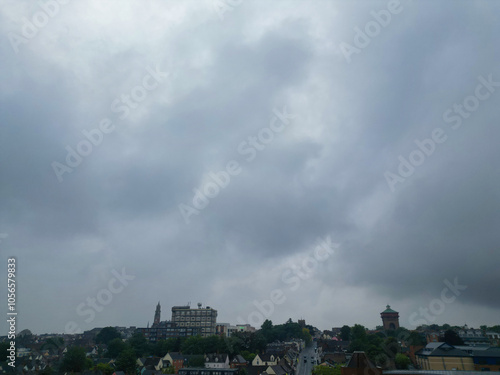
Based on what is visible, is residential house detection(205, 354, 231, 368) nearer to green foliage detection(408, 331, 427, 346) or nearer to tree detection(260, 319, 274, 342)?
tree detection(260, 319, 274, 342)

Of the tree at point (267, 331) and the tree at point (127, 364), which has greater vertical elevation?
the tree at point (267, 331)

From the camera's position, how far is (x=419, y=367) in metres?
93.5

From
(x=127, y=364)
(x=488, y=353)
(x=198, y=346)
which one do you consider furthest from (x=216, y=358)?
(x=488, y=353)

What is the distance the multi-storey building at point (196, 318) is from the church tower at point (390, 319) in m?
99.2

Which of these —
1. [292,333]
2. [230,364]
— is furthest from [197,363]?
[292,333]

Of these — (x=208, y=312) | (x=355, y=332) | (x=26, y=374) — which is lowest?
(x=26, y=374)

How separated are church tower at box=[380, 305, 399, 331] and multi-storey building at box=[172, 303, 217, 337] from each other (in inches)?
3904

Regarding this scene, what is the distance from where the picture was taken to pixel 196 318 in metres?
184

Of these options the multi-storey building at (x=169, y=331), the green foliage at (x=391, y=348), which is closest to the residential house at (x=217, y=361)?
the green foliage at (x=391, y=348)

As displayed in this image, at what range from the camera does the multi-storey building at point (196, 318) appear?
18212 centimetres

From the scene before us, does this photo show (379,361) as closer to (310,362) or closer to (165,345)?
(310,362)

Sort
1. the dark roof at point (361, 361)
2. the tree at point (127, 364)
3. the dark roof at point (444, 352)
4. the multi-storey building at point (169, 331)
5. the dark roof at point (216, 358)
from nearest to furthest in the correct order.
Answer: the dark roof at point (361, 361) → the dark roof at point (444, 352) → the tree at point (127, 364) → the dark roof at point (216, 358) → the multi-storey building at point (169, 331)

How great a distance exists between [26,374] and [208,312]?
10574cm

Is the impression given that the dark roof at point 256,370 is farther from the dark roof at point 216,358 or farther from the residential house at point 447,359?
the residential house at point 447,359
